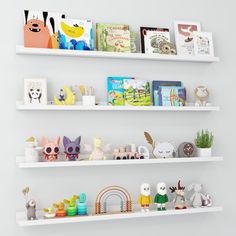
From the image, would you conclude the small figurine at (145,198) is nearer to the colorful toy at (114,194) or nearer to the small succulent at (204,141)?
the colorful toy at (114,194)

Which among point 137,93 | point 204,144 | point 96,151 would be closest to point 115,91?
point 137,93

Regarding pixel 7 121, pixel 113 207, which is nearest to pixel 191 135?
pixel 113 207

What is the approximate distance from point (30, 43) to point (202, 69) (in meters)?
1.03

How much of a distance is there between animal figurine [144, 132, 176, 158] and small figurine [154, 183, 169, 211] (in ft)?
0.52

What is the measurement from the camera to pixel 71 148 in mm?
2164

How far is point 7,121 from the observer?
2186 millimetres

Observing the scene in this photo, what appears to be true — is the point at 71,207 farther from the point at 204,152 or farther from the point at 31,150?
the point at 204,152

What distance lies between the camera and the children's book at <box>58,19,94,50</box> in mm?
2230

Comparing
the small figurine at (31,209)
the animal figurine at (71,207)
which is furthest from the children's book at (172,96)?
the small figurine at (31,209)

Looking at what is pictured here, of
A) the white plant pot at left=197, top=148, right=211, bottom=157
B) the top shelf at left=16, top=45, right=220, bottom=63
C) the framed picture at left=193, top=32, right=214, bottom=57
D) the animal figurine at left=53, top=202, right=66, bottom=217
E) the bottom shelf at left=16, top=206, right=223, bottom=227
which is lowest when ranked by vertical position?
the bottom shelf at left=16, top=206, right=223, bottom=227

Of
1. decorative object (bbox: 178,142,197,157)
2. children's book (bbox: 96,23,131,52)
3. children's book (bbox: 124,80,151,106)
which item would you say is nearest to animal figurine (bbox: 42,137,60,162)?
children's book (bbox: 124,80,151,106)

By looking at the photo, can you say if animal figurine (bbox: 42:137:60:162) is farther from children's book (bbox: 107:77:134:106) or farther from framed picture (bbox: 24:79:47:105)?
children's book (bbox: 107:77:134:106)

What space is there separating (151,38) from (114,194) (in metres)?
0.88

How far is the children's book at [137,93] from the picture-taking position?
7.68 feet
